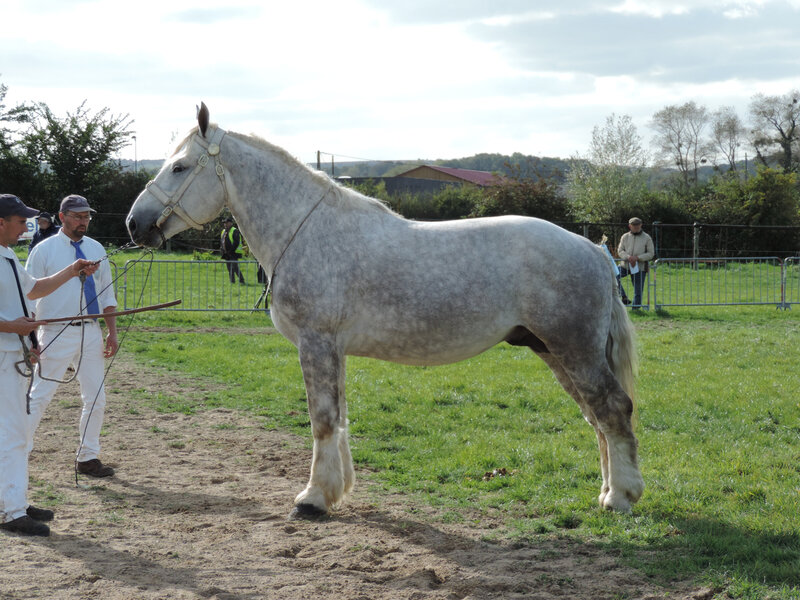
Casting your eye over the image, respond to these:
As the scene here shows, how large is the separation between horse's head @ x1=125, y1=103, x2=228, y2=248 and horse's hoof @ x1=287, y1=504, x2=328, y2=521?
2.16 meters

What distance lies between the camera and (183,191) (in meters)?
5.21

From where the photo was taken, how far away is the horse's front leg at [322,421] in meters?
5.09

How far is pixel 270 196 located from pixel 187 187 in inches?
23.3

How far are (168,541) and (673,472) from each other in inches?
150

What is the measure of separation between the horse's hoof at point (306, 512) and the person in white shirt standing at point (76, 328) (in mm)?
1988

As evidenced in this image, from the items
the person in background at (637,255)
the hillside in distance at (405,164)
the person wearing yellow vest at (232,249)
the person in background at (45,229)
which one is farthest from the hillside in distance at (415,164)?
the person in background at (45,229)

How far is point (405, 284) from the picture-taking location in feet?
16.3

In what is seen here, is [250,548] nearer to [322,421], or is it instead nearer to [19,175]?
[322,421]

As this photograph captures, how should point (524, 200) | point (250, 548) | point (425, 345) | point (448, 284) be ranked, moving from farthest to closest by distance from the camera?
point (524, 200) < point (425, 345) < point (448, 284) < point (250, 548)

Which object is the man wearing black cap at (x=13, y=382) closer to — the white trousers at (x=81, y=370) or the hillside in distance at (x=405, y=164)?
the white trousers at (x=81, y=370)

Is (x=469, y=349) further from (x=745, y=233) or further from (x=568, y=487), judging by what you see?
(x=745, y=233)

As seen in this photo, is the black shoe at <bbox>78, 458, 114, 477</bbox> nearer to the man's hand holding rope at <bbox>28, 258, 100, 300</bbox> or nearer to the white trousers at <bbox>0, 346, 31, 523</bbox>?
the white trousers at <bbox>0, 346, 31, 523</bbox>

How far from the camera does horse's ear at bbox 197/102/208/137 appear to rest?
513cm

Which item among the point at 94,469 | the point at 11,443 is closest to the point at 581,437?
the point at 94,469
